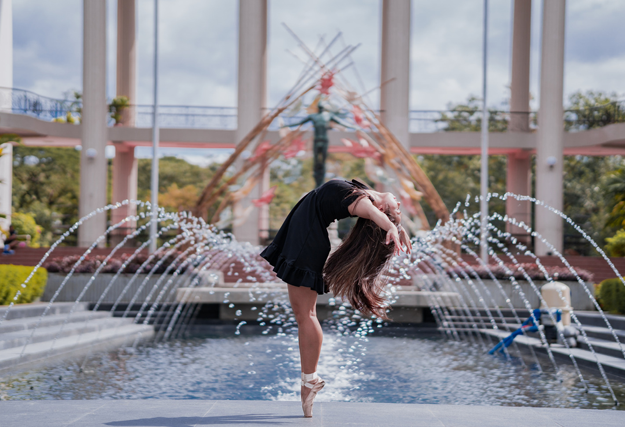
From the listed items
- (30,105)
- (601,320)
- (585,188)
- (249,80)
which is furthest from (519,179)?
(30,105)

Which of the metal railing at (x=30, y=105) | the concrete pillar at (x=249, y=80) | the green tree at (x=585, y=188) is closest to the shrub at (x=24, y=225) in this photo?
the metal railing at (x=30, y=105)

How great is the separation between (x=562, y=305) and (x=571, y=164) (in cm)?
3213

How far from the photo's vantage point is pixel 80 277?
579 inches

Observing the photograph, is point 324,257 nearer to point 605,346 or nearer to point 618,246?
point 605,346

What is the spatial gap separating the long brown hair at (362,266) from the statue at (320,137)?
1303cm

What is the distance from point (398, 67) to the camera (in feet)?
76.8

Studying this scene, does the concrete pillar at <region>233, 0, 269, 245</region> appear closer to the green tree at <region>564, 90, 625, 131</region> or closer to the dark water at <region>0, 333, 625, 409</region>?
the green tree at <region>564, 90, 625, 131</region>

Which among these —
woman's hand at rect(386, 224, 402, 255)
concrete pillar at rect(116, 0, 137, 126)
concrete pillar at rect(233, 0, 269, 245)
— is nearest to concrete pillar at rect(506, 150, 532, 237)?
concrete pillar at rect(233, 0, 269, 245)

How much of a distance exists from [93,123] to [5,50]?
470cm

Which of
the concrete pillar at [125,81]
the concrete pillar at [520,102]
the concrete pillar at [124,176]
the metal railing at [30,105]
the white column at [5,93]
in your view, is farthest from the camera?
the concrete pillar at [125,81]

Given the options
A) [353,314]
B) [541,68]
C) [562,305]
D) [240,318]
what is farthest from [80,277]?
[541,68]

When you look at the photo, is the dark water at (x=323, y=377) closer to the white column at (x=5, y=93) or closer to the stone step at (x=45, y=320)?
the stone step at (x=45, y=320)

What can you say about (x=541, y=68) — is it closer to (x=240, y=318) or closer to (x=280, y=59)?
(x=240, y=318)

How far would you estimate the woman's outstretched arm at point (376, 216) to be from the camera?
143 inches
